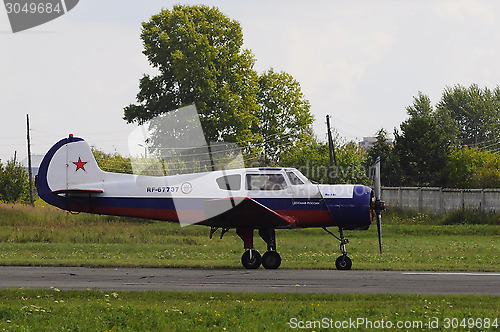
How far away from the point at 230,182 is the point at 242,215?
1.05 m

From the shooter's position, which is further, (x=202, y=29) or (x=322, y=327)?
(x=202, y=29)

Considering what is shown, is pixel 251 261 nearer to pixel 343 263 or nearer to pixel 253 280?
pixel 343 263

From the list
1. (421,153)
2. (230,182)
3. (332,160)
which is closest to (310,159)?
→ (332,160)

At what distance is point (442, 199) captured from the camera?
45.4m

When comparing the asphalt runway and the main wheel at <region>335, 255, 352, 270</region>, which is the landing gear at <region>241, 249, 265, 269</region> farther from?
the main wheel at <region>335, 255, 352, 270</region>

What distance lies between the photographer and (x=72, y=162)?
2222 cm

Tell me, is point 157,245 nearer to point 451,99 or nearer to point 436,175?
point 436,175

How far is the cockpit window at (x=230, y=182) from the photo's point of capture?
66.1 feet

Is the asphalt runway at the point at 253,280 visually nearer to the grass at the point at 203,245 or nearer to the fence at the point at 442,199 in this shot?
the grass at the point at 203,245

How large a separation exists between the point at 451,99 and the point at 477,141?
32.9 feet

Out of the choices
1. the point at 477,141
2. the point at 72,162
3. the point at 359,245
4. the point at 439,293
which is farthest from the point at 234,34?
the point at 477,141

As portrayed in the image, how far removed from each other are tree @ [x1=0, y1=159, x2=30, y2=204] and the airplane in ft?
141

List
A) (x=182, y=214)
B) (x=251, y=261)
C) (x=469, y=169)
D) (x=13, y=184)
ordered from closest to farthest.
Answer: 1. (x=251, y=261)
2. (x=182, y=214)
3. (x=469, y=169)
4. (x=13, y=184)

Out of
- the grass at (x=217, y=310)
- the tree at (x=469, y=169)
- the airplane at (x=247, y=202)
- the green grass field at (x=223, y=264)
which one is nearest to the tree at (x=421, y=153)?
the tree at (x=469, y=169)
